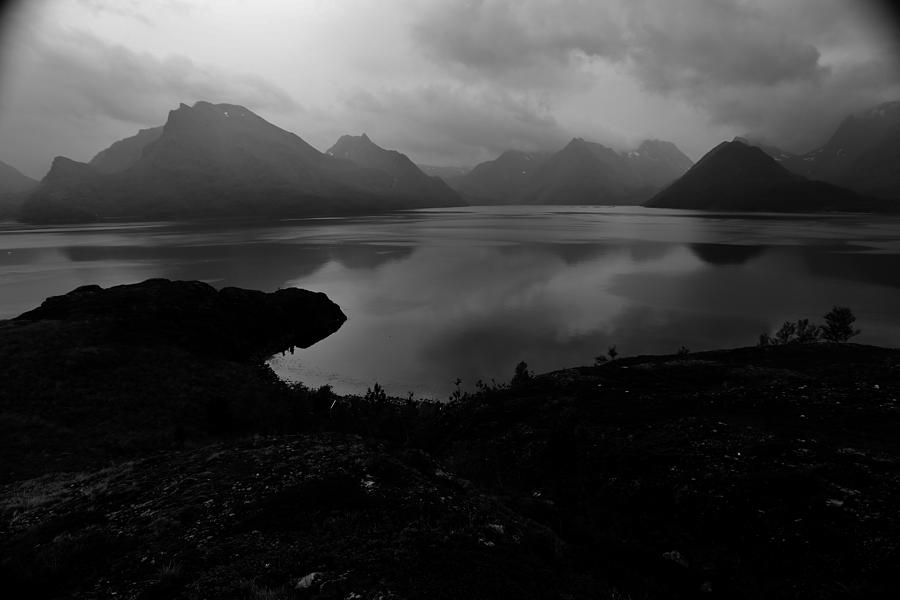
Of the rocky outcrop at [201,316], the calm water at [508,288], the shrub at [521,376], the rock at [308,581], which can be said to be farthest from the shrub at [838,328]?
the rocky outcrop at [201,316]

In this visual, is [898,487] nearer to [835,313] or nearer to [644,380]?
[644,380]

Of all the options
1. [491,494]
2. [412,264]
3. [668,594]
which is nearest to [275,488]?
[491,494]

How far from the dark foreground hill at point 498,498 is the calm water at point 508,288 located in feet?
59.7

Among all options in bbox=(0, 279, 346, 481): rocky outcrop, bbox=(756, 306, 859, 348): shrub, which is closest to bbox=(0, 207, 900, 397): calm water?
bbox=(756, 306, 859, 348): shrub

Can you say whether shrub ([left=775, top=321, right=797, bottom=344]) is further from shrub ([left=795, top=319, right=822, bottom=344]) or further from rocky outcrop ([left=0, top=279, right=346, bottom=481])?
rocky outcrop ([left=0, top=279, right=346, bottom=481])

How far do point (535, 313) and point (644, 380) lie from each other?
1371 inches

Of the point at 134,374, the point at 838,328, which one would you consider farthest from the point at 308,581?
the point at 838,328

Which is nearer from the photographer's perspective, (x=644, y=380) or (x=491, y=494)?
(x=491, y=494)

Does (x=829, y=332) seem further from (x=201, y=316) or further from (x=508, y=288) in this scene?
(x=201, y=316)

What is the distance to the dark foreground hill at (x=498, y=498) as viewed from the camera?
10500 mm

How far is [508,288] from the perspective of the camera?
8206 centimetres

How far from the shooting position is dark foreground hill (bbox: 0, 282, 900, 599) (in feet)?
34.4

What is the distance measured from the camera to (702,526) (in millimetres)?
14344

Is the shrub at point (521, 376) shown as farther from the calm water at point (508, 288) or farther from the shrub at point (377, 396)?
the shrub at point (377, 396)
